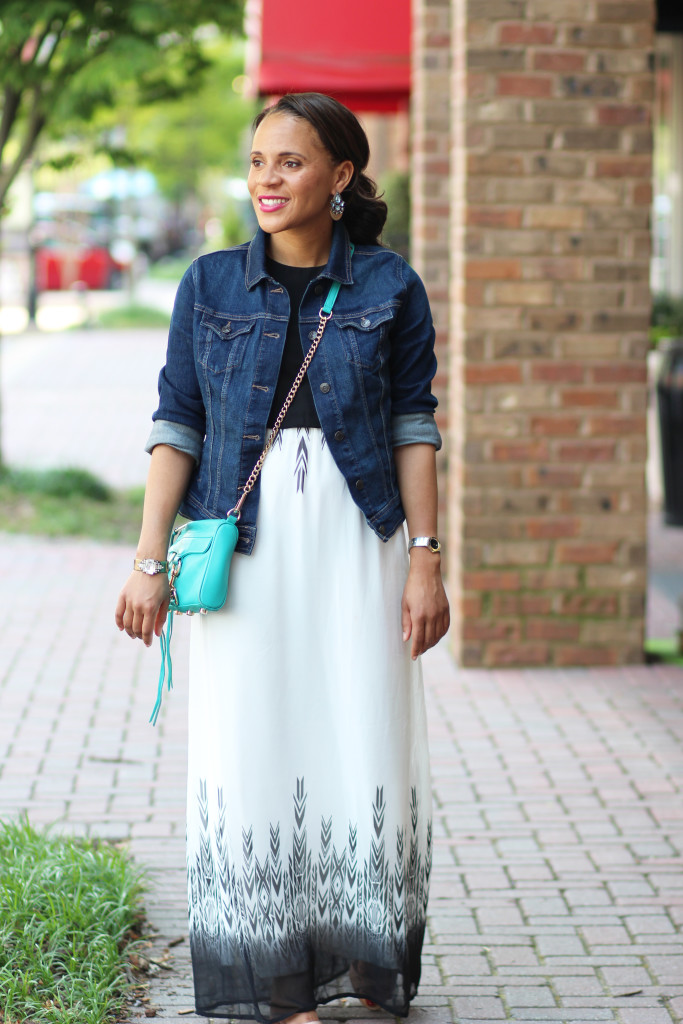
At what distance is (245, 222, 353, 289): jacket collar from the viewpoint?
9.34 feet

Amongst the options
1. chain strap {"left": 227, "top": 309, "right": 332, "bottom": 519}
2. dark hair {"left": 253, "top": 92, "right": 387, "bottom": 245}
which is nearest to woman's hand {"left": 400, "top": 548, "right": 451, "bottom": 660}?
chain strap {"left": 227, "top": 309, "right": 332, "bottom": 519}

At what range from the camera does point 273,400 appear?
283 cm

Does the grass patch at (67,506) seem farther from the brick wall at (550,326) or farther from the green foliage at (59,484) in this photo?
the brick wall at (550,326)

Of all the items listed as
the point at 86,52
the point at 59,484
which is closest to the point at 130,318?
the point at 59,484

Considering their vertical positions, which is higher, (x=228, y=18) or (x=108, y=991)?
(x=228, y=18)

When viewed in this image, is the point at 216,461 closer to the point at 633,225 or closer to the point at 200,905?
the point at 200,905

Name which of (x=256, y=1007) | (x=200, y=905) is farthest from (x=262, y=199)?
(x=256, y=1007)

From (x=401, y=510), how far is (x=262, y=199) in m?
0.70

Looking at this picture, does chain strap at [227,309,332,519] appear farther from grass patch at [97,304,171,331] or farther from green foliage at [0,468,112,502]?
grass patch at [97,304,171,331]

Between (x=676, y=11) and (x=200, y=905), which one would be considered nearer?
Result: (x=200, y=905)

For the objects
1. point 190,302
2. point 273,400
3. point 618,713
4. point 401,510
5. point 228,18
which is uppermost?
point 228,18

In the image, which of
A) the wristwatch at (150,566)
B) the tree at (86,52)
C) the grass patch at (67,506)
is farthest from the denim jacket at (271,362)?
the tree at (86,52)

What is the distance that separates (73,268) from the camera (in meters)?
32.1

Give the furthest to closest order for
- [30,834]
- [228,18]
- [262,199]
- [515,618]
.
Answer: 1. [228,18]
2. [515,618]
3. [30,834]
4. [262,199]
